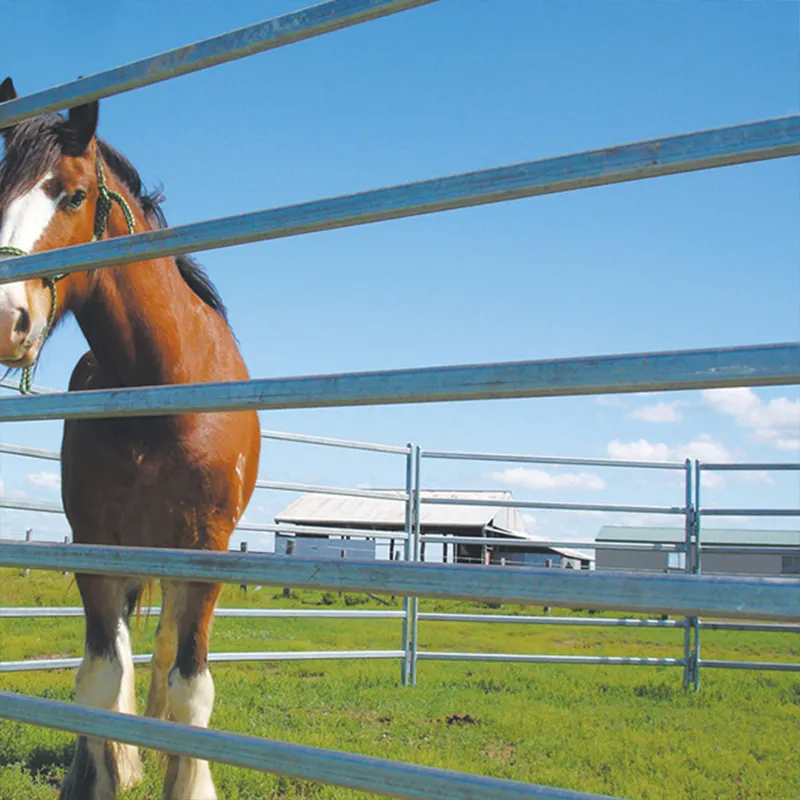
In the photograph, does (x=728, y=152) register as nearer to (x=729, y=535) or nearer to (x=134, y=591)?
(x=134, y=591)

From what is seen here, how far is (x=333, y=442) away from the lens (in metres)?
5.94

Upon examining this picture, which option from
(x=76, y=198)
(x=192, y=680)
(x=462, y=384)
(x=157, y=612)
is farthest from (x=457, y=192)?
(x=157, y=612)

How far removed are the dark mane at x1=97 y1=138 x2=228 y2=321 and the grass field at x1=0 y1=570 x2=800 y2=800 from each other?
183 centimetres

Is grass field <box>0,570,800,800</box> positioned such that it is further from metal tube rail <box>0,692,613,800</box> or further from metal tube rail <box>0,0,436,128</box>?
metal tube rail <box>0,0,436,128</box>

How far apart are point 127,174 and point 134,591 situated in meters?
1.59

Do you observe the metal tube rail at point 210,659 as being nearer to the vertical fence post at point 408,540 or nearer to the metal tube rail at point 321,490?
the vertical fence post at point 408,540

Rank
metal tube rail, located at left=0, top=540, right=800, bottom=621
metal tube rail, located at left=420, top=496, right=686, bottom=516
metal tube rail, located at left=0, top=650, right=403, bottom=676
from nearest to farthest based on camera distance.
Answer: metal tube rail, located at left=0, top=540, right=800, bottom=621
metal tube rail, located at left=0, top=650, right=403, bottom=676
metal tube rail, located at left=420, top=496, right=686, bottom=516

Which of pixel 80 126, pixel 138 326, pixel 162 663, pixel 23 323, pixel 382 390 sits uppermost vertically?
pixel 80 126

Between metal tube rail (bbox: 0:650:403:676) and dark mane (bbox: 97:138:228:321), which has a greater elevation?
dark mane (bbox: 97:138:228:321)

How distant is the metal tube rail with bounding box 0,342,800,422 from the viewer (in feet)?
3.01

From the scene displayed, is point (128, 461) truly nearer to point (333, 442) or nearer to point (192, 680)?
point (192, 680)

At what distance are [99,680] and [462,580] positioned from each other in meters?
2.00

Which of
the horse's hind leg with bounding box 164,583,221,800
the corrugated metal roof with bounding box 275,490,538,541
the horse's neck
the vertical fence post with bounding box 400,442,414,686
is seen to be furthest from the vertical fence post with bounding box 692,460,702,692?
the corrugated metal roof with bounding box 275,490,538,541

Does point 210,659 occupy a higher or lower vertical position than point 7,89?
lower
